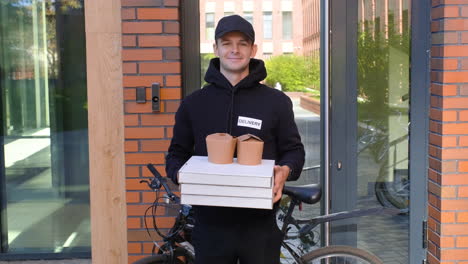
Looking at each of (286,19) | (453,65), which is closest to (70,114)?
(286,19)

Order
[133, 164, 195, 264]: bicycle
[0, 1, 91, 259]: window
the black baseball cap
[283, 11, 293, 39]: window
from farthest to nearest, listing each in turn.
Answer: [0, 1, 91, 259]: window → [283, 11, 293, 39]: window → [133, 164, 195, 264]: bicycle → the black baseball cap

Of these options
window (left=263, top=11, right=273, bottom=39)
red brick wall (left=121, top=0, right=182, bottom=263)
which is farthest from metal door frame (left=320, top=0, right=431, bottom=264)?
red brick wall (left=121, top=0, right=182, bottom=263)

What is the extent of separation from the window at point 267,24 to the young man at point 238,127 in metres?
1.50

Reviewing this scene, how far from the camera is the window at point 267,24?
14.6 feet

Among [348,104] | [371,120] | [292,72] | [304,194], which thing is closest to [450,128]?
[371,120]

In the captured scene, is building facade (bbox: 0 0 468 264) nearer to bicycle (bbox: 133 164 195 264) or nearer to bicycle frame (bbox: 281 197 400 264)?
bicycle (bbox: 133 164 195 264)

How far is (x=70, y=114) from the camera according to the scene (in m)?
5.37

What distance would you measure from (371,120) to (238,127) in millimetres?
1865

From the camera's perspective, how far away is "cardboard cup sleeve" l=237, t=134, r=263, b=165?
8.67ft

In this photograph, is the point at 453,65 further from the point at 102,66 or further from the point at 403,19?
the point at 102,66

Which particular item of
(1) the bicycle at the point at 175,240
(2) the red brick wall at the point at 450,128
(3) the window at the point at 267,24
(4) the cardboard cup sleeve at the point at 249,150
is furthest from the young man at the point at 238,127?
(2) the red brick wall at the point at 450,128

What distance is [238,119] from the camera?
2.87 metres

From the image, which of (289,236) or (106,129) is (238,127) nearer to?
(289,236)

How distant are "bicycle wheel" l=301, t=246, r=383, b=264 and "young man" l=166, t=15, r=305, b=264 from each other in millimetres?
860
